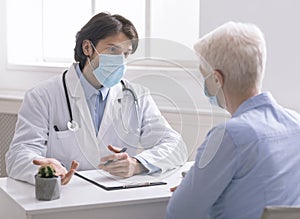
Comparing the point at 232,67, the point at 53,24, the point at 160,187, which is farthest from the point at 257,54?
the point at 53,24

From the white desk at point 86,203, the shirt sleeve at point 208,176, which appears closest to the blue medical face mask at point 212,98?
the shirt sleeve at point 208,176

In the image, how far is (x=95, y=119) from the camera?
269 centimetres

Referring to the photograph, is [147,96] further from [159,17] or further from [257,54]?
[159,17]

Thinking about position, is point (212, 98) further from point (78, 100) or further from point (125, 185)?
point (78, 100)

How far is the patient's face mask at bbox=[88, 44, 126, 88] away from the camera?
2438 mm

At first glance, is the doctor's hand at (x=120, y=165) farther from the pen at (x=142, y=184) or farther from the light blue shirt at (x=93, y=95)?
the light blue shirt at (x=93, y=95)

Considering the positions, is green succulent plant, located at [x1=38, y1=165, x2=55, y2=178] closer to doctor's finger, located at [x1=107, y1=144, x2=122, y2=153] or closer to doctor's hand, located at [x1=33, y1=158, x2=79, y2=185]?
doctor's hand, located at [x1=33, y1=158, x2=79, y2=185]

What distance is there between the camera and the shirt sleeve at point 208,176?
1.83 m

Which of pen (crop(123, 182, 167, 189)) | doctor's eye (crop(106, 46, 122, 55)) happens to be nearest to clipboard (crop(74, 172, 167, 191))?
→ pen (crop(123, 182, 167, 189))

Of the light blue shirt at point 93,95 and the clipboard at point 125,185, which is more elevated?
the light blue shirt at point 93,95

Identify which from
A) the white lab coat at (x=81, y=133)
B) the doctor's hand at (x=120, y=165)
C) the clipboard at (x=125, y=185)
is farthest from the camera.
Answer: the white lab coat at (x=81, y=133)

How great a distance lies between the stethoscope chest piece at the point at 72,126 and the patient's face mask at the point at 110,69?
7.7 inches

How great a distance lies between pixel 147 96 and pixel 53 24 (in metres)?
2.01

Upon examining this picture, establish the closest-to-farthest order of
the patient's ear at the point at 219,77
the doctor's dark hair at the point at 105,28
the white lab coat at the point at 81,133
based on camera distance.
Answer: the patient's ear at the point at 219,77 → the white lab coat at the point at 81,133 → the doctor's dark hair at the point at 105,28
